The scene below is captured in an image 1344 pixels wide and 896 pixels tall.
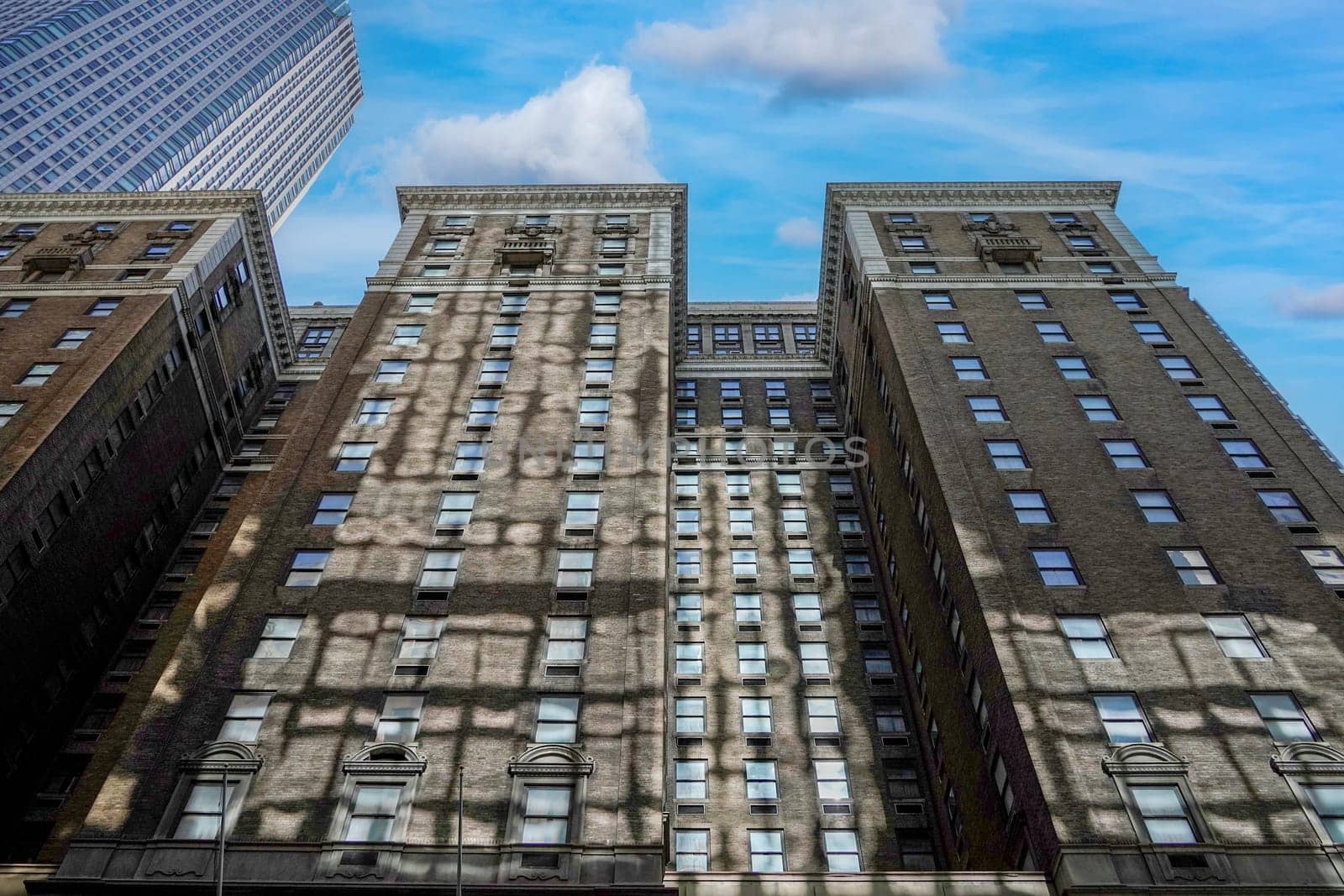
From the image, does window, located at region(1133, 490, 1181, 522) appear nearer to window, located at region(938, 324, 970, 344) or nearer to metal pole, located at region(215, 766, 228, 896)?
window, located at region(938, 324, 970, 344)

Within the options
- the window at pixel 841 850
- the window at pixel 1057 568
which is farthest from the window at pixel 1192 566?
the window at pixel 841 850

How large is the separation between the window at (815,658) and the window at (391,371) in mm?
22589

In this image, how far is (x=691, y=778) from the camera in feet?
142

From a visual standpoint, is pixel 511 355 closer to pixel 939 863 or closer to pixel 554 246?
pixel 554 246

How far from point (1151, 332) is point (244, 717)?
44.3 meters

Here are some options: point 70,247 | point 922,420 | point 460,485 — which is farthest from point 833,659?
point 70,247

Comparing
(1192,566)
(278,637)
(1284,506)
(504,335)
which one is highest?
(504,335)

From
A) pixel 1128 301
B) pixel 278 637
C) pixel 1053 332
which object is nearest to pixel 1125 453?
pixel 1053 332

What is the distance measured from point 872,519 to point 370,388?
26.1m

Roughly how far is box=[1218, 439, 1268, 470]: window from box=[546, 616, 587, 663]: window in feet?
89.3

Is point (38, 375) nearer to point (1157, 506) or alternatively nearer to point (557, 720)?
point (557, 720)

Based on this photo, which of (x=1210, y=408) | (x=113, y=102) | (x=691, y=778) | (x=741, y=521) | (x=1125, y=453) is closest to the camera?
(x=691, y=778)

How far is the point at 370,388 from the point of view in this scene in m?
50.5

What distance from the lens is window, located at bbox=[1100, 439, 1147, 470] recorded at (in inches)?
1712
